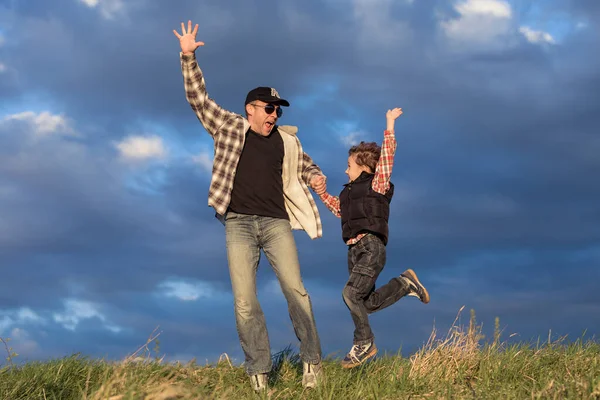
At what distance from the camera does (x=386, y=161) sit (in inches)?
334


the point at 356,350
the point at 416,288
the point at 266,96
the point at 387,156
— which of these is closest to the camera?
the point at 266,96

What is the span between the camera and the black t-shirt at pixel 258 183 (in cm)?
765

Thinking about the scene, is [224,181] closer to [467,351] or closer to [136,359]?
[136,359]

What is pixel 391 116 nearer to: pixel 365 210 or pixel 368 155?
pixel 368 155

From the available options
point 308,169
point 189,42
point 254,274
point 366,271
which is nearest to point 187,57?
point 189,42

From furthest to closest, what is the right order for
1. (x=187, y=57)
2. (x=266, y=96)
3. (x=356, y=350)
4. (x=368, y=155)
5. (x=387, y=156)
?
(x=368, y=155) → (x=356, y=350) → (x=387, y=156) → (x=266, y=96) → (x=187, y=57)

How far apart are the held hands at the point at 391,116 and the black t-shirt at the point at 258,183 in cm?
157

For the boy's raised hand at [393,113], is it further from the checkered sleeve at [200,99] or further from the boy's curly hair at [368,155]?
the checkered sleeve at [200,99]

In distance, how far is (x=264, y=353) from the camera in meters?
7.70

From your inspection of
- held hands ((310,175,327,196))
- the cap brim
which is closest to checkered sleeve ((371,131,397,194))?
held hands ((310,175,327,196))

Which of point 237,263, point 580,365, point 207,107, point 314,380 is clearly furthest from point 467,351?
point 207,107

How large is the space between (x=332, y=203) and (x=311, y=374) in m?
2.38

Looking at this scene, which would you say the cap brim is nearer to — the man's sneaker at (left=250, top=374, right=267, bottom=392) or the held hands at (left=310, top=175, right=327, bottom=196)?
the held hands at (left=310, top=175, right=327, bottom=196)

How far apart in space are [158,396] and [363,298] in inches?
177
